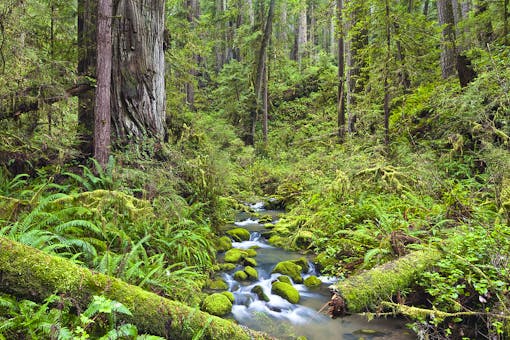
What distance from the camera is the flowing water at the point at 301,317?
14.7 ft

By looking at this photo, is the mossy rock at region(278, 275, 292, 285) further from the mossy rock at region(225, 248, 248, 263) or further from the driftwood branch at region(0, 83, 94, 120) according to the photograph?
the driftwood branch at region(0, 83, 94, 120)

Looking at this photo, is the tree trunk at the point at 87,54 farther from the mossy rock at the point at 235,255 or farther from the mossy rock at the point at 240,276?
the mossy rock at the point at 240,276

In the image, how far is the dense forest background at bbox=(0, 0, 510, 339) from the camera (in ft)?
12.5

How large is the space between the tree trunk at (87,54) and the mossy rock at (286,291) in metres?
5.04

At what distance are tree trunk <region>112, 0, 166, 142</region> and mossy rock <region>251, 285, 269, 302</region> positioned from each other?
4.01 meters

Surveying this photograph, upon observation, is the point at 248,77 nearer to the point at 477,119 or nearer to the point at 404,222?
the point at 477,119

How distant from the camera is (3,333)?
8.91ft

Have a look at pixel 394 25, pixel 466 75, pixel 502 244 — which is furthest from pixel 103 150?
pixel 466 75

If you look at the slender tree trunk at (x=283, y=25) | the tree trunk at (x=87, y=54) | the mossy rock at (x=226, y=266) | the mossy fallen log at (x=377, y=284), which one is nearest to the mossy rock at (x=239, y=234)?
the mossy rock at (x=226, y=266)

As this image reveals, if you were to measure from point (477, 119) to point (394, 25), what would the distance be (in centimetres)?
322

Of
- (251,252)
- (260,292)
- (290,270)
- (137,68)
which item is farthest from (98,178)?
(290,270)

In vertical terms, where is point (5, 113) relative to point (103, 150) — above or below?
above

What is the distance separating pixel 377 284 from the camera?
168 inches

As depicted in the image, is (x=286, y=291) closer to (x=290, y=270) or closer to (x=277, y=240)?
(x=290, y=270)
